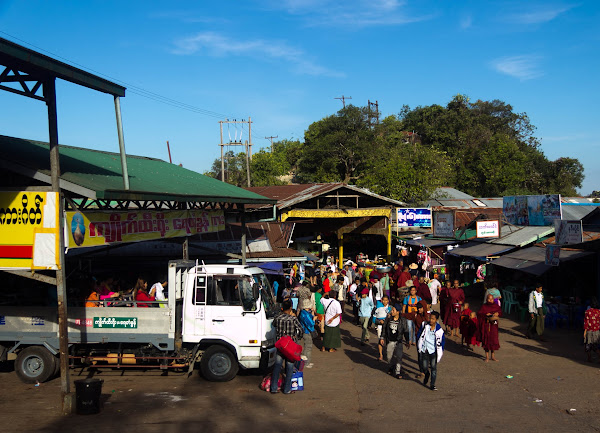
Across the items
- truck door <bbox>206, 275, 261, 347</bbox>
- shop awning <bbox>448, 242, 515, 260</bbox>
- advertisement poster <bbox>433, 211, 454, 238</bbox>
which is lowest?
truck door <bbox>206, 275, 261, 347</bbox>

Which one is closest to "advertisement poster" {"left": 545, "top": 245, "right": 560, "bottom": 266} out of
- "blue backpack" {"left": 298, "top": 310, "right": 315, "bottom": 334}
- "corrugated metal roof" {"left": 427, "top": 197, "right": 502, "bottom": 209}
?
"blue backpack" {"left": 298, "top": 310, "right": 315, "bottom": 334}

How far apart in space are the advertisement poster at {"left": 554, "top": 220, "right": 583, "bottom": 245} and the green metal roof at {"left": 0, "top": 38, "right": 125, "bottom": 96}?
1453 cm

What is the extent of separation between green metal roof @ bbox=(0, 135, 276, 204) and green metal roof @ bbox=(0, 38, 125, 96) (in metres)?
1.78

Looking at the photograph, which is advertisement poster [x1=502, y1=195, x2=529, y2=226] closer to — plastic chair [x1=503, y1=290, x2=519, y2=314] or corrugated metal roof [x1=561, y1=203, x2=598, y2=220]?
corrugated metal roof [x1=561, y1=203, x2=598, y2=220]

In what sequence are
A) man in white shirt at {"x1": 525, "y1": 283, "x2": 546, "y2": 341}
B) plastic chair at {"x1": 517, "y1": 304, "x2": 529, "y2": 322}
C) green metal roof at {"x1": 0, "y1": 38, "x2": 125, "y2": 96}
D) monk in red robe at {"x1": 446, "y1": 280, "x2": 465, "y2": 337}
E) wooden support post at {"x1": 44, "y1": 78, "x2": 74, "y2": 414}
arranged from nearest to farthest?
1. green metal roof at {"x1": 0, "y1": 38, "x2": 125, "y2": 96}
2. wooden support post at {"x1": 44, "y1": 78, "x2": 74, "y2": 414}
3. man in white shirt at {"x1": 525, "y1": 283, "x2": 546, "y2": 341}
4. monk in red robe at {"x1": 446, "y1": 280, "x2": 465, "y2": 337}
5. plastic chair at {"x1": 517, "y1": 304, "x2": 529, "y2": 322}

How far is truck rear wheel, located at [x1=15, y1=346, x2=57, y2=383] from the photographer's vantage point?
1137 centimetres

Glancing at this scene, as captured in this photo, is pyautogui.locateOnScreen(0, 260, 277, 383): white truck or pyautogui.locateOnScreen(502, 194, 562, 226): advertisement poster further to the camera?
pyautogui.locateOnScreen(502, 194, 562, 226): advertisement poster

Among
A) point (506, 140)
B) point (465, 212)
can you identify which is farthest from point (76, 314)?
point (506, 140)

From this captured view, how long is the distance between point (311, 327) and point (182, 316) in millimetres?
3098

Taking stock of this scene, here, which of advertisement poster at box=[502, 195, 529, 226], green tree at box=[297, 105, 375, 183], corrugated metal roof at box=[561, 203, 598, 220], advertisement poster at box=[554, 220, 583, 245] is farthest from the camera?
green tree at box=[297, 105, 375, 183]

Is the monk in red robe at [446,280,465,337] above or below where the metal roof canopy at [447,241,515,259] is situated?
below

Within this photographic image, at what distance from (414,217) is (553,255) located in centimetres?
1424

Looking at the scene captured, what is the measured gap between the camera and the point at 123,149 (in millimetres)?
11312

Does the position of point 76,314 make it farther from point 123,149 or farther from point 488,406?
point 488,406
